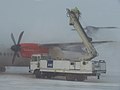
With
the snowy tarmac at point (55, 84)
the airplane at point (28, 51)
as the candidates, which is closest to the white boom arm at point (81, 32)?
the snowy tarmac at point (55, 84)

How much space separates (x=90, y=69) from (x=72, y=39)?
12.1m

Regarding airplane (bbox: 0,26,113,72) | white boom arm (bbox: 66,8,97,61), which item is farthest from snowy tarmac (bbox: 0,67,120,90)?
airplane (bbox: 0,26,113,72)

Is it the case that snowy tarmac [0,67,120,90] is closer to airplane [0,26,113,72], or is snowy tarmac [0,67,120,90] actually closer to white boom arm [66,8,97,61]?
white boom arm [66,8,97,61]

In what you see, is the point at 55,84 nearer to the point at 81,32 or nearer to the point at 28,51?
the point at 81,32

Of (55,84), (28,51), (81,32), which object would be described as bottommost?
(55,84)

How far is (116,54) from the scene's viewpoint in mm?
35531

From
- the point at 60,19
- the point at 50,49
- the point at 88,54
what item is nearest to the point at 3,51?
the point at 50,49

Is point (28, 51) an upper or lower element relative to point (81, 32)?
lower

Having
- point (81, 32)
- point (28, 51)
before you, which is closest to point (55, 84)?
point (81, 32)

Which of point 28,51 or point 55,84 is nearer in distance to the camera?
point 55,84

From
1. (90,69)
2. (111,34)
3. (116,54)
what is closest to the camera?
(90,69)

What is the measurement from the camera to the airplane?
114ft

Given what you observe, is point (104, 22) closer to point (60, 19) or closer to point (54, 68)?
point (60, 19)

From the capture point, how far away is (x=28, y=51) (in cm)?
3462
